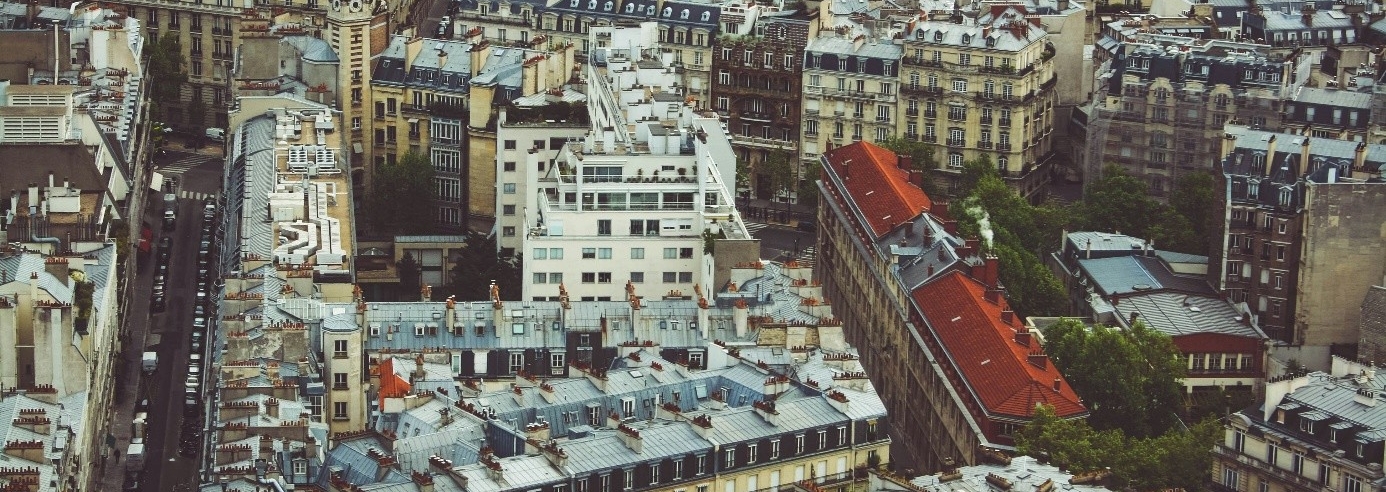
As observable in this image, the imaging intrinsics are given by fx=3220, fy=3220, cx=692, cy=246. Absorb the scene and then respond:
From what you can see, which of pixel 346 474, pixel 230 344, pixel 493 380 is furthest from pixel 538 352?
pixel 346 474

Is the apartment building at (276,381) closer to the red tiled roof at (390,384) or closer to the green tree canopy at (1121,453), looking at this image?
the red tiled roof at (390,384)

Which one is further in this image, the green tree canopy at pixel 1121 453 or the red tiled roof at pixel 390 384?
the green tree canopy at pixel 1121 453

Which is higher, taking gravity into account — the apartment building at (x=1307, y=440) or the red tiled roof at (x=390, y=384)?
the red tiled roof at (x=390, y=384)

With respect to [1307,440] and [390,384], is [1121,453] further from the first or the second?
[390,384]

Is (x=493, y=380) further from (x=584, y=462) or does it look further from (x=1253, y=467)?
(x=1253, y=467)

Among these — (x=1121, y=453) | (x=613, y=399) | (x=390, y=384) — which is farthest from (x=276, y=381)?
(x=1121, y=453)

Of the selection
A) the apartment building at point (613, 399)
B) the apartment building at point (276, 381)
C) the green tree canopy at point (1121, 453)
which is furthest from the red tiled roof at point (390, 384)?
the green tree canopy at point (1121, 453)
